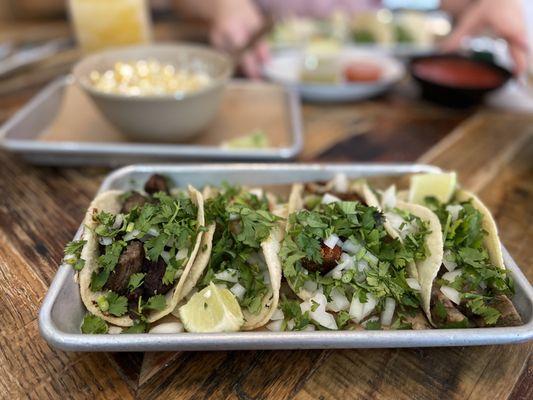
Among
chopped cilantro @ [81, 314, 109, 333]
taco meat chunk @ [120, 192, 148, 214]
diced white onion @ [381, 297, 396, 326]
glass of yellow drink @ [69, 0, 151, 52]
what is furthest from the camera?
glass of yellow drink @ [69, 0, 151, 52]

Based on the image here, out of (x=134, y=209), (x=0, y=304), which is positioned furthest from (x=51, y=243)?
(x=134, y=209)

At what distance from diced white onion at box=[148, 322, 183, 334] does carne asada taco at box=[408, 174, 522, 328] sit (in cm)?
70

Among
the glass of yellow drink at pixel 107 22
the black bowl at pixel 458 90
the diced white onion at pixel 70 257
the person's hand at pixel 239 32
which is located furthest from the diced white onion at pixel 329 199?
the glass of yellow drink at pixel 107 22

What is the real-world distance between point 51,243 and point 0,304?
0.31 metres

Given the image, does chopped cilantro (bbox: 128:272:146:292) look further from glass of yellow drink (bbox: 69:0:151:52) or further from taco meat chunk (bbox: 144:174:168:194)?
glass of yellow drink (bbox: 69:0:151:52)

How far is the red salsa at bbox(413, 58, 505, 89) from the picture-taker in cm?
274

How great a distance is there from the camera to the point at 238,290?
133cm

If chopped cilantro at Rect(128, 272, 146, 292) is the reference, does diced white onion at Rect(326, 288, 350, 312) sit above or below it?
below

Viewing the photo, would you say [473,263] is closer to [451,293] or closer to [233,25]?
[451,293]

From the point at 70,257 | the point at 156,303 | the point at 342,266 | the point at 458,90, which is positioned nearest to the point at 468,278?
the point at 342,266

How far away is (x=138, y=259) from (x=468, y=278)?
0.98 meters

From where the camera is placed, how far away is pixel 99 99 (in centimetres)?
207

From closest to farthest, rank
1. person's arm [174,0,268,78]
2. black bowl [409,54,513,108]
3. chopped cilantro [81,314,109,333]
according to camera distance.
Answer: chopped cilantro [81,314,109,333]
black bowl [409,54,513,108]
person's arm [174,0,268,78]

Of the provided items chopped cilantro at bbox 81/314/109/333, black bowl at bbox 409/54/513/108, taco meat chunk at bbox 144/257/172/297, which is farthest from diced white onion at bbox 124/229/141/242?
black bowl at bbox 409/54/513/108
